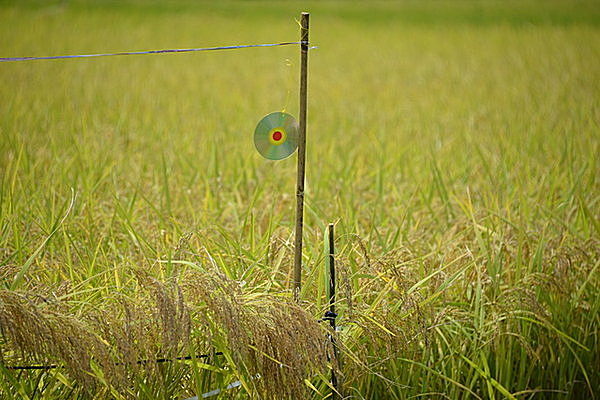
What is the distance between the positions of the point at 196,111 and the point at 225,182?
5.44 feet

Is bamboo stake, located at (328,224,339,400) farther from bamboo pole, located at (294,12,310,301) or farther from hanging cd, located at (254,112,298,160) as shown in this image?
hanging cd, located at (254,112,298,160)

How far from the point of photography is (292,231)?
1831mm

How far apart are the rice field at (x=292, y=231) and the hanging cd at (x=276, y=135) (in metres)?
0.24

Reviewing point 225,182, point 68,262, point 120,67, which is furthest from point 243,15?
point 68,262

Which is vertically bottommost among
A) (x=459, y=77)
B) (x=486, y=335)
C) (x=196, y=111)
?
(x=486, y=335)

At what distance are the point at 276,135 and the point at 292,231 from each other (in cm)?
47

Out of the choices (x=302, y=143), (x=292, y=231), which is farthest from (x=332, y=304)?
(x=292, y=231)

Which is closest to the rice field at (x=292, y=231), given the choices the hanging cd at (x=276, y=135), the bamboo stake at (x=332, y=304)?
the bamboo stake at (x=332, y=304)

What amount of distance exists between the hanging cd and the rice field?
0.78 ft

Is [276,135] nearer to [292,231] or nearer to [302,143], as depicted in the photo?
[302,143]

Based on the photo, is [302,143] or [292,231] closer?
[302,143]

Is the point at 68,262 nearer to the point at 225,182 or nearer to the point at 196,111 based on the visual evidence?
the point at 225,182

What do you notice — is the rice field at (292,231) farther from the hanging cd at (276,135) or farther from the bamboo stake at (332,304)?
the hanging cd at (276,135)

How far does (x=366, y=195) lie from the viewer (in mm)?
2664
